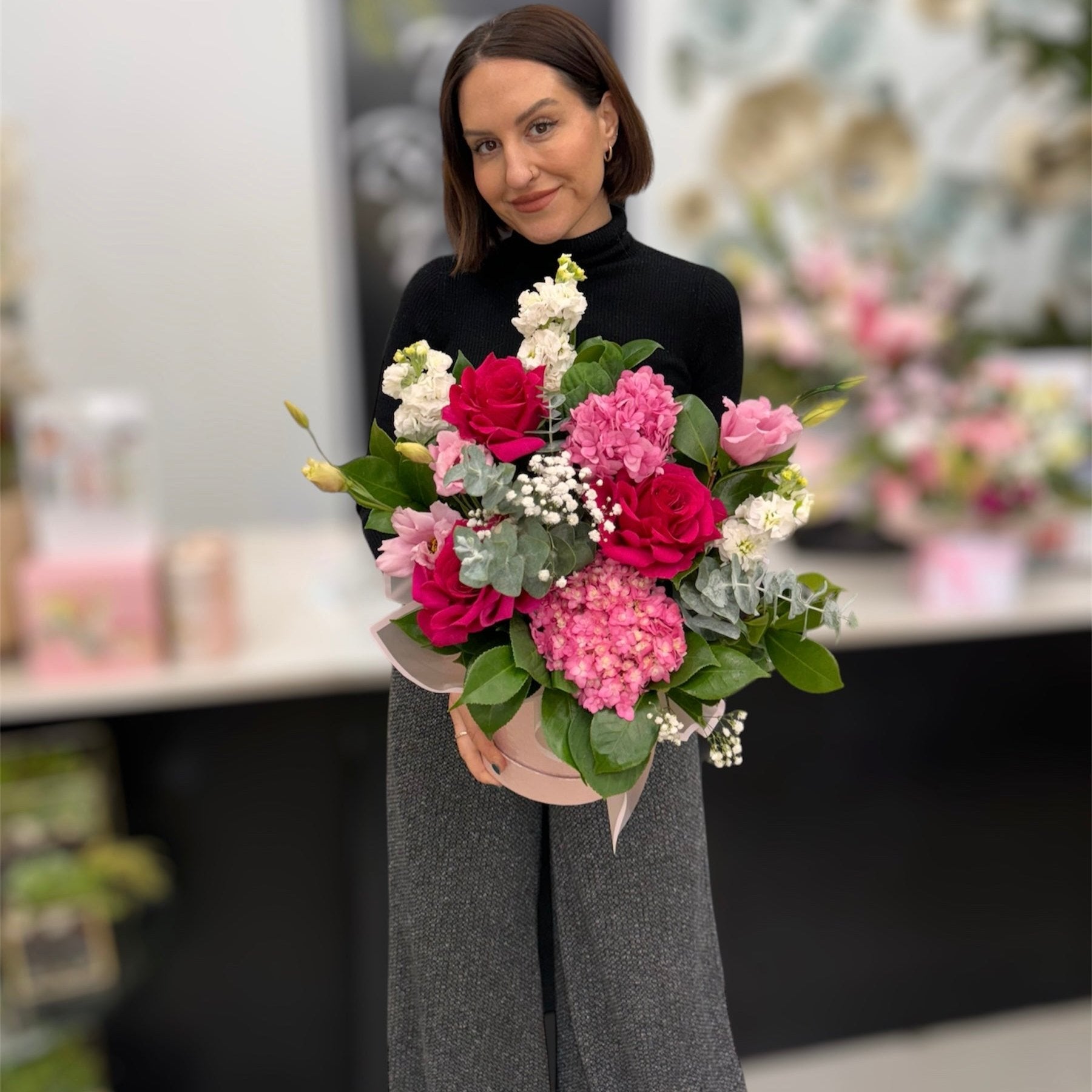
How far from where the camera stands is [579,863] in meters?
0.76

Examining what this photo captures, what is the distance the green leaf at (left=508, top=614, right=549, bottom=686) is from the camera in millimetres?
628

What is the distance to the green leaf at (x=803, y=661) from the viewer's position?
658 mm

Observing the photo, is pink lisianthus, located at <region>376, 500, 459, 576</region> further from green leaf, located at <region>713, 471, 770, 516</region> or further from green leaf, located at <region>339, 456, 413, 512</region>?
green leaf, located at <region>713, 471, 770, 516</region>

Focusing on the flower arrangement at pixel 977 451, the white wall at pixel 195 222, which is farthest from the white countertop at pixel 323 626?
the white wall at pixel 195 222

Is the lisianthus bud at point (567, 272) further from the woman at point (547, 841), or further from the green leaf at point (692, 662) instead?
the green leaf at point (692, 662)

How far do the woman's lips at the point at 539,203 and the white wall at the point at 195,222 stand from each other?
1.68m

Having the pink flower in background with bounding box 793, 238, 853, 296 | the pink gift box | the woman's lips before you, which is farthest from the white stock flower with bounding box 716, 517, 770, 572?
the pink flower in background with bounding box 793, 238, 853, 296

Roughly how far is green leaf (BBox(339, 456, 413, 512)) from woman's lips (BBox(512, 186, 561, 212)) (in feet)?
0.54

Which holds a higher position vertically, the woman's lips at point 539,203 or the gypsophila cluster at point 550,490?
the woman's lips at point 539,203

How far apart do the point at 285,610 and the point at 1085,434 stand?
1.30 meters

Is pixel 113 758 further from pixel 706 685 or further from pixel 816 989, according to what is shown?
pixel 706 685

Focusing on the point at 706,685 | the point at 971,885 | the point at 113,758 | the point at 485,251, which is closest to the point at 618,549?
the point at 706,685

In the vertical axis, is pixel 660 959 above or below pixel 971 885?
above

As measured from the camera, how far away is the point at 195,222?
221 cm
